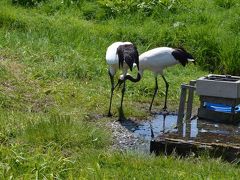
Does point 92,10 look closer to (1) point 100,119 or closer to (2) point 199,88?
(1) point 100,119

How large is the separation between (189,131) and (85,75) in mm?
3423

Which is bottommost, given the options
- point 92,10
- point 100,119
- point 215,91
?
point 100,119

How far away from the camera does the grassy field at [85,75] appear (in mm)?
6242

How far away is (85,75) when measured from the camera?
35.1 ft

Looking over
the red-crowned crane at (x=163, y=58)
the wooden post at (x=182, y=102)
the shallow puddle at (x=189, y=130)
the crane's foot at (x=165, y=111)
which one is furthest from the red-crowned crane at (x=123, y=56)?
the wooden post at (x=182, y=102)

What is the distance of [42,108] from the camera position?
29.7 feet

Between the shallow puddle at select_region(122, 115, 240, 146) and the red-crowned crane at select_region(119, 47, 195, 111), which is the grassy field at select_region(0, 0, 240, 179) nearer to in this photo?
the shallow puddle at select_region(122, 115, 240, 146)

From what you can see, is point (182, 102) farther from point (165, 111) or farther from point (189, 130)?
point (165, 111)

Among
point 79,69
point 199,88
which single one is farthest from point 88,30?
point 199,88

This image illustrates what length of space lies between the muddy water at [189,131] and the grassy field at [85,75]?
408 mm

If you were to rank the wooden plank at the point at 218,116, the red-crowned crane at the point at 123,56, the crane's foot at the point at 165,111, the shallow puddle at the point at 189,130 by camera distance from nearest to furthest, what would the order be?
1. the shallow puddle at the point at 189,130
2. the wooden plank at the point at 218,116
3. the red-crowned crane at the point at 123,56
4. the crane's foot at the point at 165,111

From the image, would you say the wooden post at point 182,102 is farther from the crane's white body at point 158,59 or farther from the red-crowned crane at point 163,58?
the crane's white body at point 158,59

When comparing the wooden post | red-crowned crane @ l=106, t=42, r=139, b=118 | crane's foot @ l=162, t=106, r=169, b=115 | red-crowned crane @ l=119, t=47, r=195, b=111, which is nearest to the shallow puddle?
the wooden post

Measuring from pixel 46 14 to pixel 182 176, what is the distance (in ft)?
29.7
